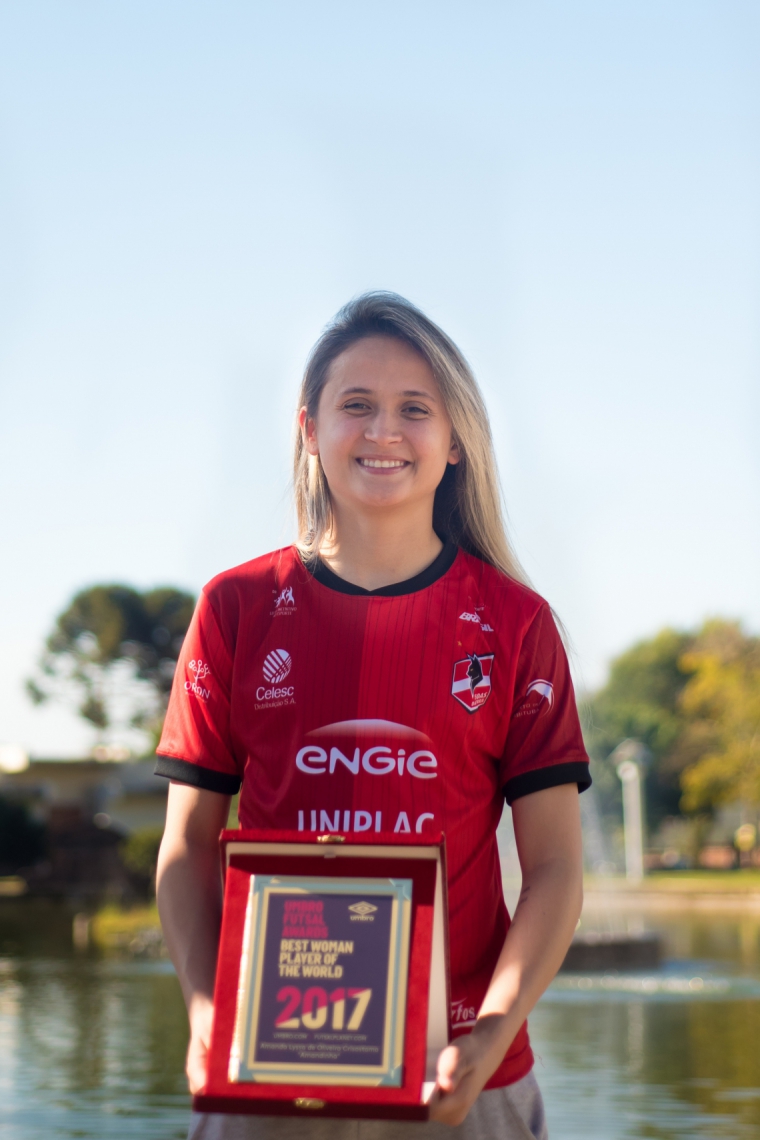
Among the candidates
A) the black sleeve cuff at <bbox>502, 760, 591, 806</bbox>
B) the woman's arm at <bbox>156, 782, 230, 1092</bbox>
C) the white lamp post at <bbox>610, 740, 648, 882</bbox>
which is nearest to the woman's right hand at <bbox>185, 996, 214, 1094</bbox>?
the woman's arm at <bbox>156, 782, 230, 1092</bbox>

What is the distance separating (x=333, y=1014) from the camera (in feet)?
5.75

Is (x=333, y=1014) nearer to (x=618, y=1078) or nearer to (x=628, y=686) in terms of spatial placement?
(x=618, y=1078)

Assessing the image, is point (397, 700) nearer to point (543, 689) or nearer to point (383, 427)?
point (543, 689)

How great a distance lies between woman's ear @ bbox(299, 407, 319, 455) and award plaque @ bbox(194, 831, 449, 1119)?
2.85ft

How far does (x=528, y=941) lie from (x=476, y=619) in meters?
0.54

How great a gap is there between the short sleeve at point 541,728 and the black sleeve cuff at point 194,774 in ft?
1.55

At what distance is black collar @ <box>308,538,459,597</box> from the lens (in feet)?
7.43

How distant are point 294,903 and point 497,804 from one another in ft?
1.68

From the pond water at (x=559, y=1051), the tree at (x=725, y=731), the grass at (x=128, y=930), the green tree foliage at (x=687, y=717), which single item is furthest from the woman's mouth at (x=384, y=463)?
the tree at (x=725, y=731)

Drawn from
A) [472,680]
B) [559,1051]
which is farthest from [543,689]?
[559,1051]

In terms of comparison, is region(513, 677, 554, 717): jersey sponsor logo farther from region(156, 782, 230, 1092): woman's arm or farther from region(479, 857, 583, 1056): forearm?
region(156, 782, 230, 1092): woman's arm

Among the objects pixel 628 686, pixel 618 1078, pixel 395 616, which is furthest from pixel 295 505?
pixel 628 686

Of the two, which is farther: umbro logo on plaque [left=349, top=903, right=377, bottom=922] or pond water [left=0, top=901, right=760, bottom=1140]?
pond water [left=0, top=901, right=760, bottom=1140]

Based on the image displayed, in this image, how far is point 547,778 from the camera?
84.1 inches
